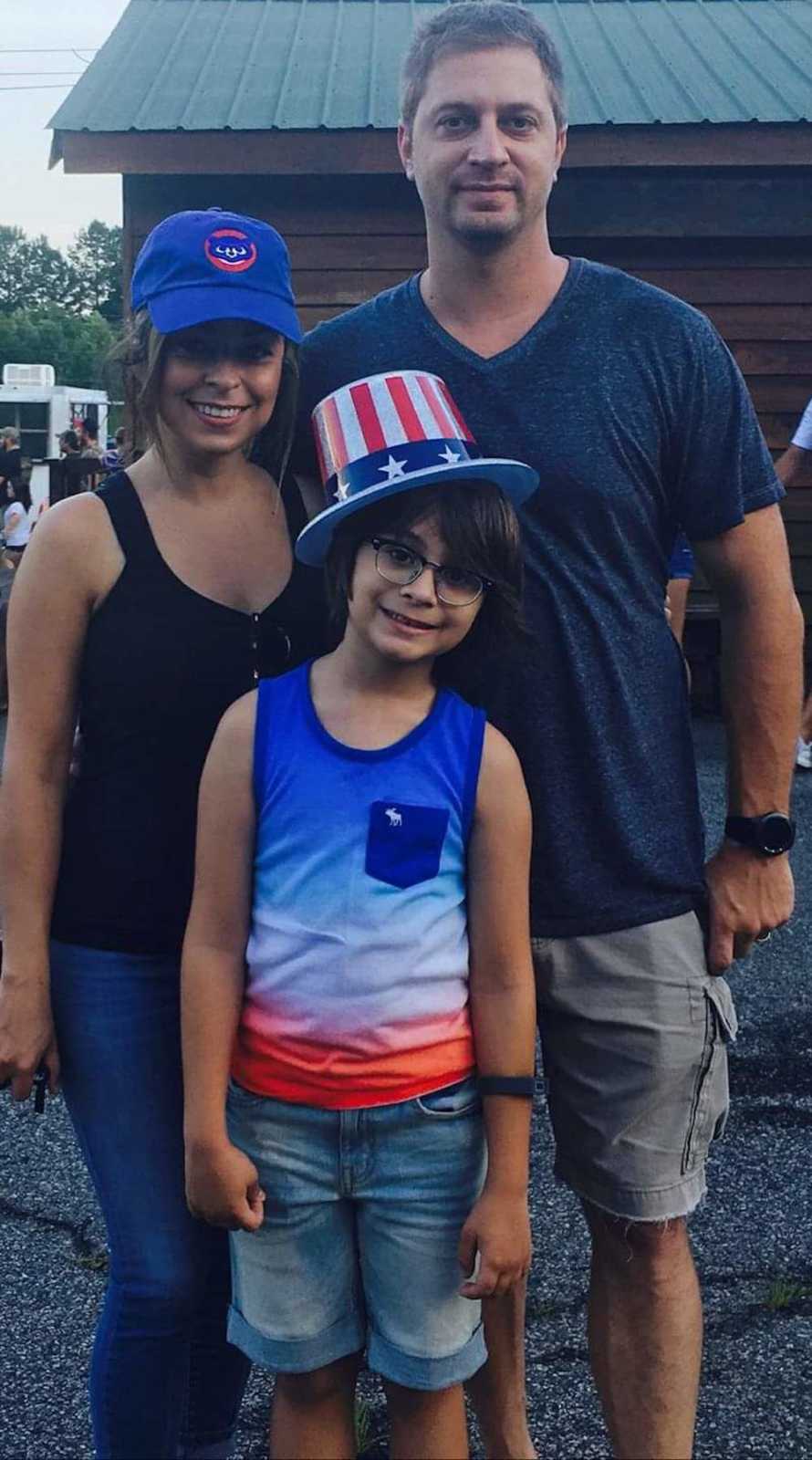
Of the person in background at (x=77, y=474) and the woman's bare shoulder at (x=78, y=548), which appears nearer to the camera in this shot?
the woman's bare shoulder at (x=78, y=548)

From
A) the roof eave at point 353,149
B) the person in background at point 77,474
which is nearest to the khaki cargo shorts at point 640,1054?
the roof eave at point 353,149

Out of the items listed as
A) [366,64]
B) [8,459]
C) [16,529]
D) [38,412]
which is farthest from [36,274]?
[366,64]

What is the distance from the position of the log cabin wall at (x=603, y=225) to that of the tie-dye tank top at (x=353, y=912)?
6.86m

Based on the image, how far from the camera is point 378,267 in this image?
8.32m

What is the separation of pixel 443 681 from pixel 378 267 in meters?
6.68

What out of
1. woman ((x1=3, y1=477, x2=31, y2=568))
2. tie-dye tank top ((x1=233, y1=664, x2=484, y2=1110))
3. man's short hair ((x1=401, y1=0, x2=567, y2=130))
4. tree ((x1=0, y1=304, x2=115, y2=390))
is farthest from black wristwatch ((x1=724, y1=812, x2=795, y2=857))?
tree ((x1=0, y1=304, x2=115, y2=390))

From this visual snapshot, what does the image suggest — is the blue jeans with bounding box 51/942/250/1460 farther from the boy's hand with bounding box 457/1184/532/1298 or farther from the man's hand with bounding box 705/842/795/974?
the man's hand with bounding box 705/842/795/974

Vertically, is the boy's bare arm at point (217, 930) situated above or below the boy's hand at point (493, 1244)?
above

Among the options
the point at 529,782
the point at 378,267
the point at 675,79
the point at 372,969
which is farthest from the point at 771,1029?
the point at 675,79

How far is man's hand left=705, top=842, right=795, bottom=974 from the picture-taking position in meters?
2.29

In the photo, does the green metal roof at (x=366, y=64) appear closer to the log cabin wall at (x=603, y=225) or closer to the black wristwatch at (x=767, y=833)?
the log cabin wall at (x=603, y=225)

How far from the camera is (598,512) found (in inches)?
84.4

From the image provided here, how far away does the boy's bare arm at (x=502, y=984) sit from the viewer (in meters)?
1.88

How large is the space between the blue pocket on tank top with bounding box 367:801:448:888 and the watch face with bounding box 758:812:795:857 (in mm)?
671
